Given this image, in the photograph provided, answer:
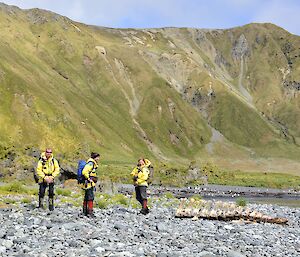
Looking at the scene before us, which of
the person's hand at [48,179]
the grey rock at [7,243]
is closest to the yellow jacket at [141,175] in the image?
the person's hand at [48,179]

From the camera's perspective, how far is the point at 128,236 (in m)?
18.6

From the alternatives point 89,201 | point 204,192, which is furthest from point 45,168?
point 204,192

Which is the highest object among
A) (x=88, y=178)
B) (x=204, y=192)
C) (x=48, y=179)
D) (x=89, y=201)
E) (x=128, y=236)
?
(x=88, y=178)

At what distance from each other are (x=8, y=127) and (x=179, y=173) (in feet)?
266

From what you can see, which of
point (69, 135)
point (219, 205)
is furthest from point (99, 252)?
point (69, 135)

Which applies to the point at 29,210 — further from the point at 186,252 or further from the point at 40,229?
the point at 186,252

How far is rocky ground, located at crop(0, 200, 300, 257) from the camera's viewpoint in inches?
613

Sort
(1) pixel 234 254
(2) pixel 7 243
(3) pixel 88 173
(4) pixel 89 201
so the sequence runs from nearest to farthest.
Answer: (2) pixel 7 243 → (1) pixel 234 254 → (3) pixel 88 173 → (4) pixel 89 201

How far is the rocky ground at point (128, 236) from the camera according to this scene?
1557cm

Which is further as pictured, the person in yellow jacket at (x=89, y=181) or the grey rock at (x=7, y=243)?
the person in yellow jacket at (x=89, y=181)

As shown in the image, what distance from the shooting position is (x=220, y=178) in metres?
134

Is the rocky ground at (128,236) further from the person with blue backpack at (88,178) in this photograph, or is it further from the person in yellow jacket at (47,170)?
the person in yellow jacket at (47,170)

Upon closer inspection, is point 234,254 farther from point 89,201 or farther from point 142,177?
point 142,177

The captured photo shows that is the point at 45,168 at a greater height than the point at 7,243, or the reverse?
the point at 45,168
